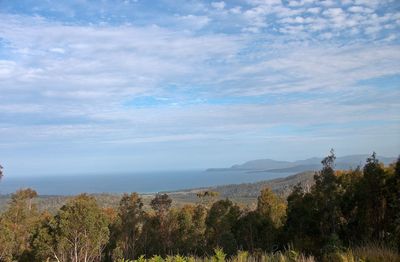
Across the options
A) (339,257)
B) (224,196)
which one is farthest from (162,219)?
(224,196)

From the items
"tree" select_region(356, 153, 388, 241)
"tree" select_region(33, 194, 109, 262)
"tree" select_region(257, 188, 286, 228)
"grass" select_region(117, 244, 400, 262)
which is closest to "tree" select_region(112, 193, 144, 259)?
"tree" select_region(33, 194, 109, 262)

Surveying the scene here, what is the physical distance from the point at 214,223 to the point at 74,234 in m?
10.4

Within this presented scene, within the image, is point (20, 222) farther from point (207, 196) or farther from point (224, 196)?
point (224, 196)

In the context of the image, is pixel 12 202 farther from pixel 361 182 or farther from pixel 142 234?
pixel 361 182

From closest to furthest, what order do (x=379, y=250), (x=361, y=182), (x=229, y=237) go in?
(x=379, y=250)
(x=361, y=182)
(x=229, y=237)

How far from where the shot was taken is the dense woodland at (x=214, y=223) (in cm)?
2525

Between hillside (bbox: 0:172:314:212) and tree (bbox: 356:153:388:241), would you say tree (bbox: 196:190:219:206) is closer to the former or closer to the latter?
tree (bbox: 356:153:388:241)

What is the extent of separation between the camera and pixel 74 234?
28688mm

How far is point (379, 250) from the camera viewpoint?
6.28 m

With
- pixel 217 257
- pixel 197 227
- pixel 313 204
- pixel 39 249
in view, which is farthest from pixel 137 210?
pixel 217 257

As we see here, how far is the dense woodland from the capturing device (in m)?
25.2

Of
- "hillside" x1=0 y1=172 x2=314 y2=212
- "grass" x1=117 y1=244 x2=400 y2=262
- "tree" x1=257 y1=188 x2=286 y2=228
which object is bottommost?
"hillside" x1=0 y1=172 x2=314 y2=212

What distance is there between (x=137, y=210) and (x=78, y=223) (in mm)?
6649

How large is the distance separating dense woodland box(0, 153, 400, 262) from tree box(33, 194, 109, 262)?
0.07 m
